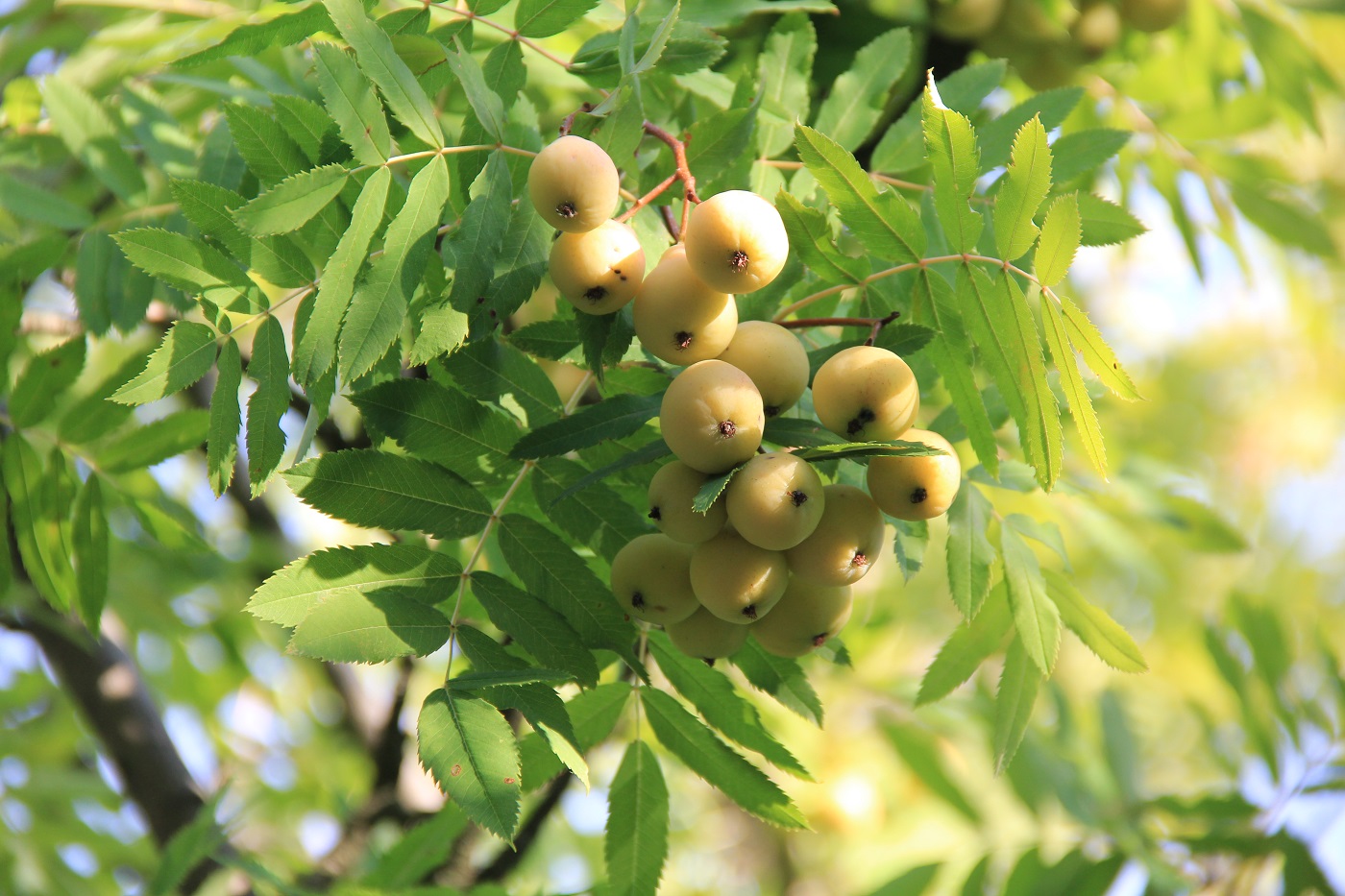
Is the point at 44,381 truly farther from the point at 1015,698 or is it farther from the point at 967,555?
the point at 1015,698

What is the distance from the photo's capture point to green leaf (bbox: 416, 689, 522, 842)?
3.46 ft

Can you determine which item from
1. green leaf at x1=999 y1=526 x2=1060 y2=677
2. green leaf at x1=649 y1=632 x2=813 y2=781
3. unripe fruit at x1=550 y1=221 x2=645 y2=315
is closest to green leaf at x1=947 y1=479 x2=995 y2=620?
green leaf at x1=999 y1=526 x2=1060 y2=677

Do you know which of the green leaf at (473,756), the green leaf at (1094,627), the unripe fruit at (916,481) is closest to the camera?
the green leaf at (473,756)

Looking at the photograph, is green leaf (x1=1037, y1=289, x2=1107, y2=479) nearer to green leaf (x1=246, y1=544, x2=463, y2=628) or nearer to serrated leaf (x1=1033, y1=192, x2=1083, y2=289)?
serrated leaf (x1=1033, y1=192, x2=1083, y2=289)

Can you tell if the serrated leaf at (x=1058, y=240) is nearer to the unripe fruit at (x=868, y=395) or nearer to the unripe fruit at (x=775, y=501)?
the unripe fruit at (x=868, y=395)

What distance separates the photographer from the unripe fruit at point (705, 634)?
1.26 m

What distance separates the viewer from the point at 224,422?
124cm

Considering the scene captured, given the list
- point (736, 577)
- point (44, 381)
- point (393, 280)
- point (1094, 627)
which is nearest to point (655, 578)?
point (736, 577)

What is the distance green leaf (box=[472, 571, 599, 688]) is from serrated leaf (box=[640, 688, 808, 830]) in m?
0.23

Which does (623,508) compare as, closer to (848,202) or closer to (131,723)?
(848,202)

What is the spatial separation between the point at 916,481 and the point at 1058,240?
1.05 ft

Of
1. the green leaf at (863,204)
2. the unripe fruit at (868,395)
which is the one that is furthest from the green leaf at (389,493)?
the green leaf at (863,204)

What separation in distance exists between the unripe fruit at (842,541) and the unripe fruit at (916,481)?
0.08ft

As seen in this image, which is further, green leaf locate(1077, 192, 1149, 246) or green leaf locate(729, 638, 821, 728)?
green leaf locate(1077, 192, 1149, 246)
